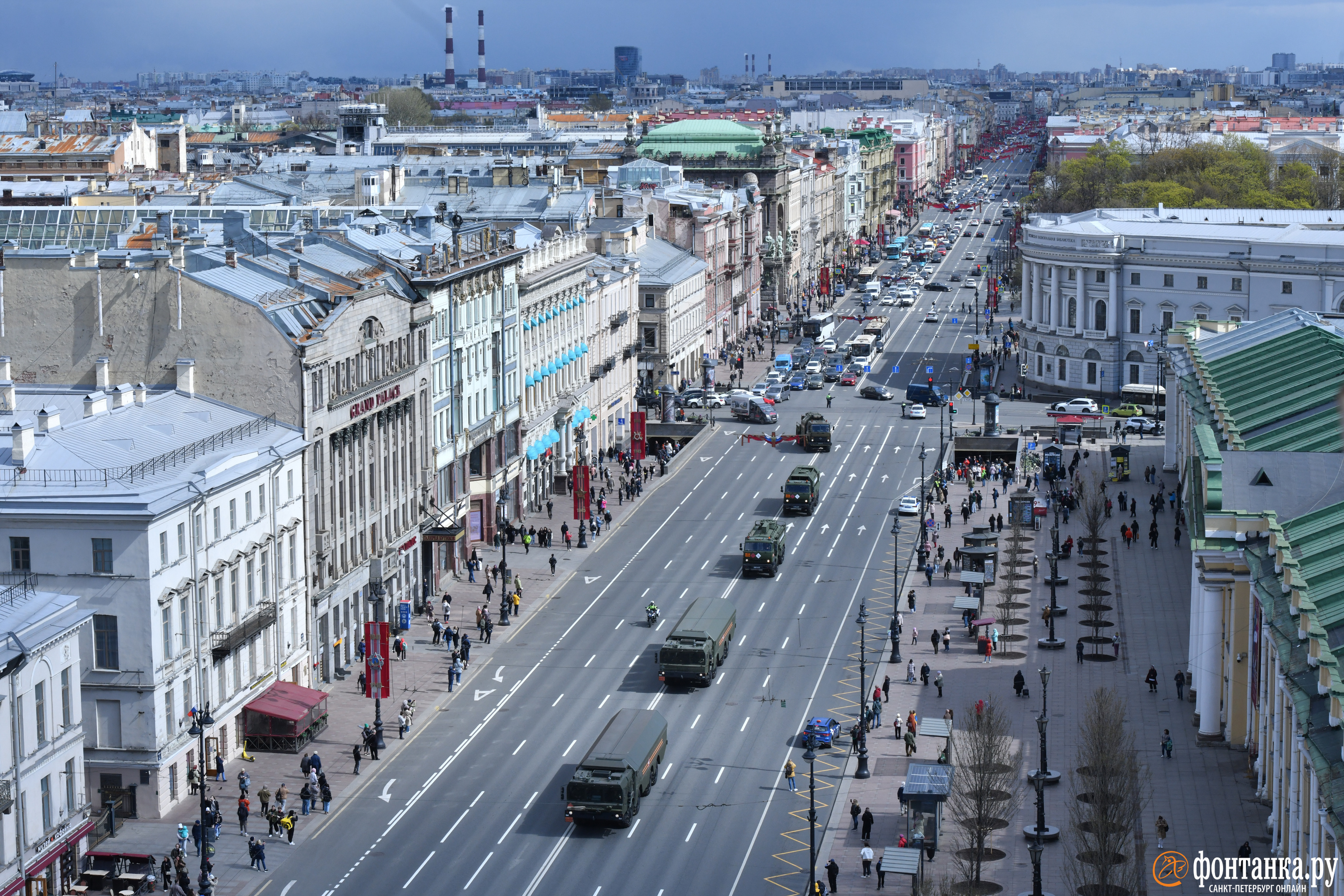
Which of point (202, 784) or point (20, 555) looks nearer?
point (202, 784)

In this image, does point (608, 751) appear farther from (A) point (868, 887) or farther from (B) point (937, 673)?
(B) point (937, 673)

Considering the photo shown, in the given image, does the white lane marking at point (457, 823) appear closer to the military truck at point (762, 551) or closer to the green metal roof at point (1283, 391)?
the green metal roof at point (1283, 391)

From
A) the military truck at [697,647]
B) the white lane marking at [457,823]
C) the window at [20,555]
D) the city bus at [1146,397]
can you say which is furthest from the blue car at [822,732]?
the city bus at [1146,397]

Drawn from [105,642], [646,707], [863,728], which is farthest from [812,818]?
[105,642]

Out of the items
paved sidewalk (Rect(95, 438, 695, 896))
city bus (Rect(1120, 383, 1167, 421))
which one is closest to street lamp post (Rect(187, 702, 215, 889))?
paved sidewalk (Rect(95, 438, 695, 896))

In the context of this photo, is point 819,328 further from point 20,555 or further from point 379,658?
point 20,555

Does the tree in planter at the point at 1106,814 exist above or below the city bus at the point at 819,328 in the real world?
below
